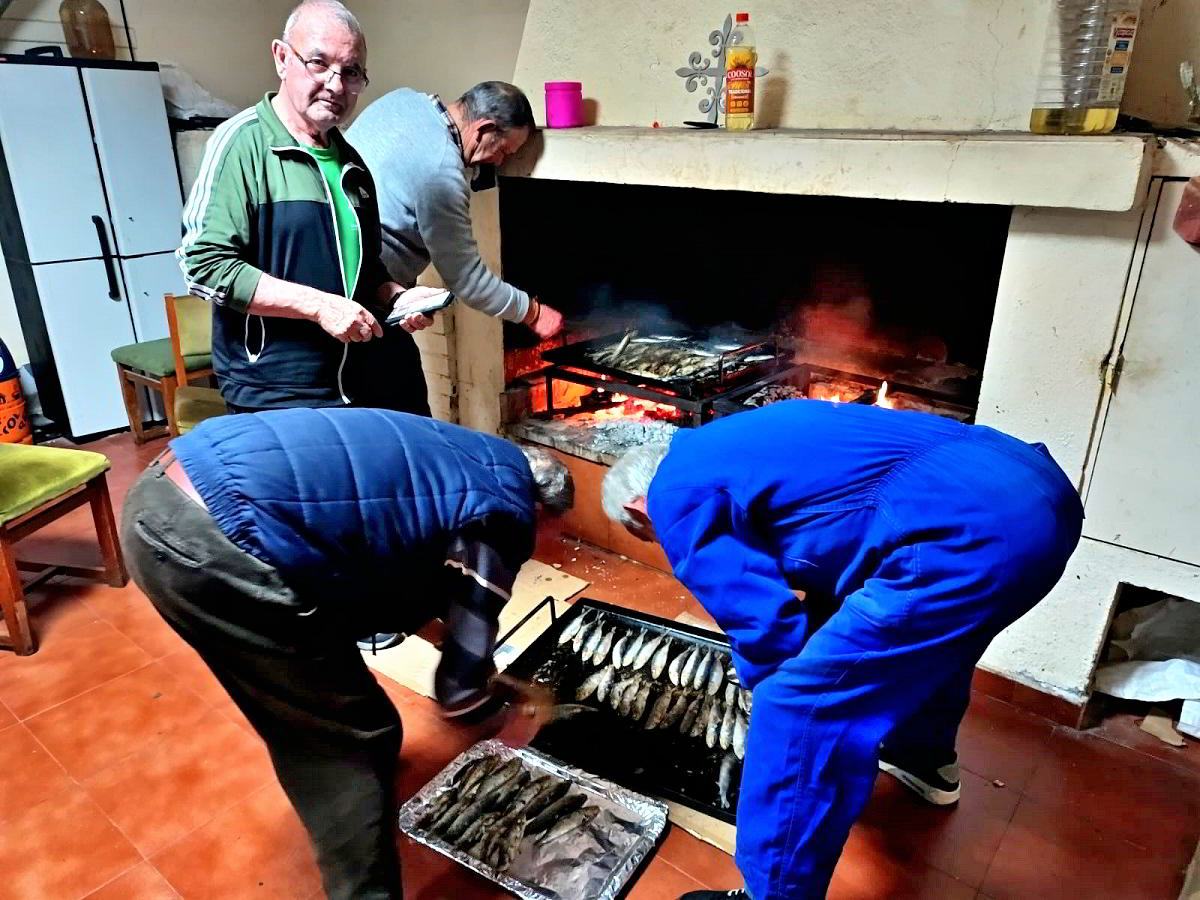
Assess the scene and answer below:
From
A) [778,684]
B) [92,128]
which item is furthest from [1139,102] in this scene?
[92,128]

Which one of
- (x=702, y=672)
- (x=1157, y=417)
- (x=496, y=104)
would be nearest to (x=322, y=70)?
(x=496, y=104)

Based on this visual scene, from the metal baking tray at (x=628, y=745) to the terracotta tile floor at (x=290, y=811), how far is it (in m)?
0.11

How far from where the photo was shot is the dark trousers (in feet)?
4.17

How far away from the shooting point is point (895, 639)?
1292 mm

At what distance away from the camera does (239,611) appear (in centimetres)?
128

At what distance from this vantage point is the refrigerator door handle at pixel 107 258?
148 inches

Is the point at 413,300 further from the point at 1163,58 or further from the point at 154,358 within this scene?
the point at 154,358

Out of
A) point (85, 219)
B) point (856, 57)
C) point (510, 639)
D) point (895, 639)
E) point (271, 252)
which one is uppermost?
point (856, 57)

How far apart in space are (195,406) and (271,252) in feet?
5.31

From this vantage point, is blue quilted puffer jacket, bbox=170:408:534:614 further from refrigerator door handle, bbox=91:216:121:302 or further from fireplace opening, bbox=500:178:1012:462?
refrigerator door handle, bbox=91:216:121:302

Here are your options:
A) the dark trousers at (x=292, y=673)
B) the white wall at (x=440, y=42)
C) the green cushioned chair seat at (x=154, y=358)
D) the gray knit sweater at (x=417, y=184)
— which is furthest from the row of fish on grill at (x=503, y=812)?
the white wall at (x=440, y=42)

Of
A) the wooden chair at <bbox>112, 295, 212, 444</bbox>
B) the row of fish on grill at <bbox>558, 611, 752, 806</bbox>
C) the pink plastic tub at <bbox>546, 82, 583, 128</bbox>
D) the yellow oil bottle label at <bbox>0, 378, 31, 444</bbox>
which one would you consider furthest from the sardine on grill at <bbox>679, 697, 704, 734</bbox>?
the yellow oil bottle label at <bbox>0, 378, 31, 444</bbox>

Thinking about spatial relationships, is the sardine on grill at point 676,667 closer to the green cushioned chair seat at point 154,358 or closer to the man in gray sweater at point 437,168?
the man in gray sweater at point 437,168

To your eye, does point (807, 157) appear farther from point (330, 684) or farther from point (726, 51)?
point (330, 684)
